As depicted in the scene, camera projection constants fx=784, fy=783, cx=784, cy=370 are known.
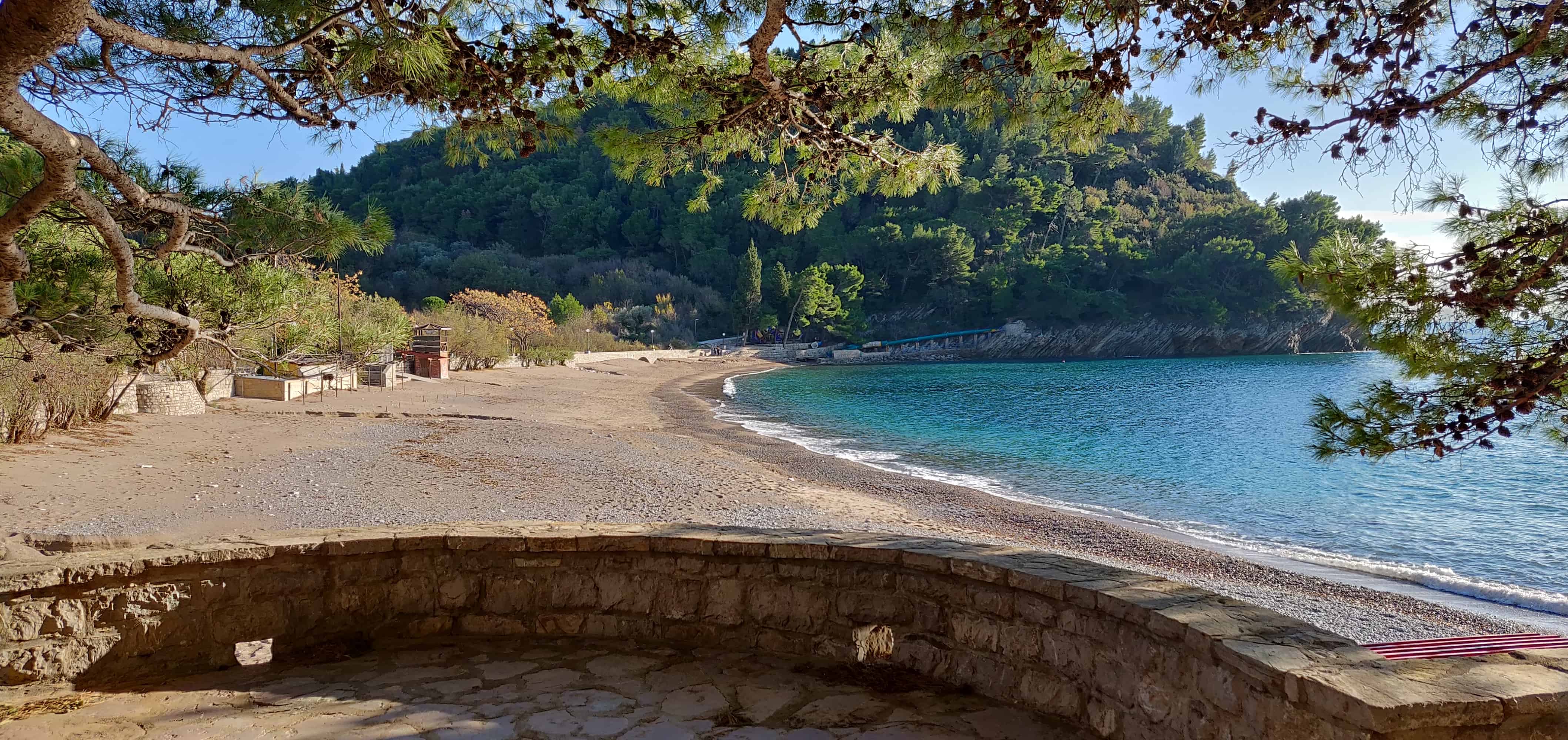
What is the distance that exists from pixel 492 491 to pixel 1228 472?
14.5m

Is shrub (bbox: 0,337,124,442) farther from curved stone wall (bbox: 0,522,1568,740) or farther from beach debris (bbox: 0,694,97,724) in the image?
beach debris (bbox: 0,694,97,724)

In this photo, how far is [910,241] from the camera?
226 feet

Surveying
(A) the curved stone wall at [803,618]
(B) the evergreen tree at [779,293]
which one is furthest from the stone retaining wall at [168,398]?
(B) the evergreen tree at [779,293]

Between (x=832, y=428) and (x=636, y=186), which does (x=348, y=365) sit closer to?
(x=832, y=428)

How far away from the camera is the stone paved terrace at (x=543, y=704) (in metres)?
2.38

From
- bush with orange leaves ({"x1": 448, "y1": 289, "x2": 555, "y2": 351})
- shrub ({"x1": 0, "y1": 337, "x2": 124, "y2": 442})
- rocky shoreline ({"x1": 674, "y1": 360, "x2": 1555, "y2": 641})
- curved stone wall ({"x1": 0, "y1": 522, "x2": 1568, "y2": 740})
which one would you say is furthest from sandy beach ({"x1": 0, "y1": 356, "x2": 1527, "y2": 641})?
bush with orange leaves ({"x1": 448, "y1": 289, "x2": 555, "y2": 351})

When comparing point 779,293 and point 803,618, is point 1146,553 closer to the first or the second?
point 803,618

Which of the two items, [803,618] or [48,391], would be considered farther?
[48,391]

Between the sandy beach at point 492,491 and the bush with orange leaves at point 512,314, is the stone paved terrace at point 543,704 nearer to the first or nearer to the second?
the sandy beach at point 492,491

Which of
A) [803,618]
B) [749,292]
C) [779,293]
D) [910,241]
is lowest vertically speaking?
[803,618]

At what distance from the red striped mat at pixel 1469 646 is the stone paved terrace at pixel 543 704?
137 cm

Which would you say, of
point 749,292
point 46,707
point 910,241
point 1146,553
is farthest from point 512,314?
point 910,241

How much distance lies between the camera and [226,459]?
→ 9.88 meters

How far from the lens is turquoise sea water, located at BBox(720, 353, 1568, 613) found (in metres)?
10.2
